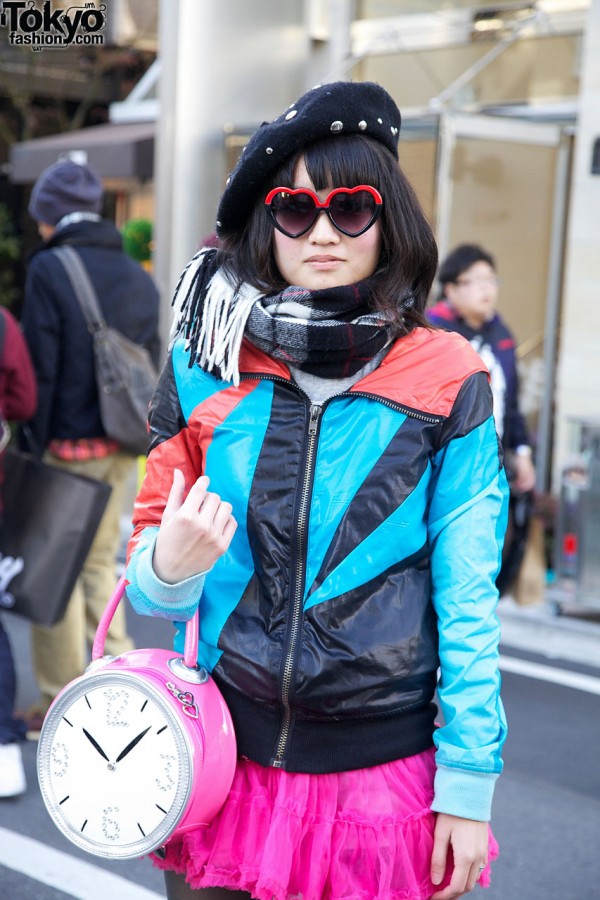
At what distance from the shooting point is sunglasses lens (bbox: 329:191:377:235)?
191 centimetres

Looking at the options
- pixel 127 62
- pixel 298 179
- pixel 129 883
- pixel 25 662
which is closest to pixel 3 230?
pixel 127 62

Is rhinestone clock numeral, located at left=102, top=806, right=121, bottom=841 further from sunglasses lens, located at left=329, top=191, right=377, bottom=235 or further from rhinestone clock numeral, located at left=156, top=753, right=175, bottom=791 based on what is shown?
sunglasses lens, located at left=329, top=191, right=377, bottom=235

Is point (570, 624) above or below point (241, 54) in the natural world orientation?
below

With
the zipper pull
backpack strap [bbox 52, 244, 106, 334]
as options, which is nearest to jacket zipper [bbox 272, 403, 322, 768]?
the zipper pull

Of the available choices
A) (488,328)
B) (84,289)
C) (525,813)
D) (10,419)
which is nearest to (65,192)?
(84,289)

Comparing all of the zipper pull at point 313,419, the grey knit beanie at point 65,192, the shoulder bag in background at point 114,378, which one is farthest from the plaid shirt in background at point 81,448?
the zipper pull at point 313,419

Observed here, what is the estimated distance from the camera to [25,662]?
5.72m

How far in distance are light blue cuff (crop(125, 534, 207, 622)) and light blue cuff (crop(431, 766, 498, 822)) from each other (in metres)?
0.46

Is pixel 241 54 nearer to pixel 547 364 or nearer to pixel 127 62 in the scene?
pixel 547 364

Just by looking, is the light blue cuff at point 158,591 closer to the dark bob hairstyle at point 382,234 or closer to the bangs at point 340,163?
the dark bob hairstyle at point 382,234

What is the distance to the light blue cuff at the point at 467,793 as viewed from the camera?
180 cm

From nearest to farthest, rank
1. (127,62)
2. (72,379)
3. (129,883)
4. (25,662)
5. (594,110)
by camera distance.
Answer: (129,883), (72,379), (25,662), (594,110), (127,62)

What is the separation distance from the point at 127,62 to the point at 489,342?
36.0 feet

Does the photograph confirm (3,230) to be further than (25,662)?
Yes
